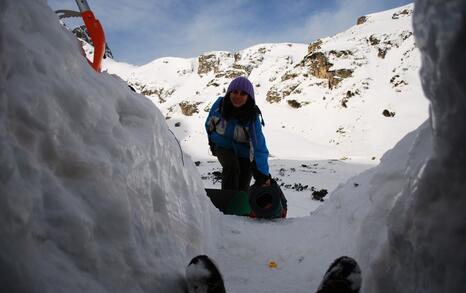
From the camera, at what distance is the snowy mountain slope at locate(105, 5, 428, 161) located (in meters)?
24.7

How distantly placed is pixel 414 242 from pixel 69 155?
1656 millimetres

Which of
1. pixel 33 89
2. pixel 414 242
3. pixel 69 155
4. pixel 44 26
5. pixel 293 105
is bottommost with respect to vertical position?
pixel 414 242

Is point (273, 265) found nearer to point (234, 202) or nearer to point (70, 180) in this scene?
point (234, 202)

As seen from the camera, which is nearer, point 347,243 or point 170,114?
point 347,243

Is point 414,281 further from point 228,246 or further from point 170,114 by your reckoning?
point 170,114

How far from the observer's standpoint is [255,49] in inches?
2334

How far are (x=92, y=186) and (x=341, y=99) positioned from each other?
31027mm

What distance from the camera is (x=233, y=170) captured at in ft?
15.9

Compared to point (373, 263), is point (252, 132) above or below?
above

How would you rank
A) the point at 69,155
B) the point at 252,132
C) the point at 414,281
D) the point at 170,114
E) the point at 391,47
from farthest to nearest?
the point at 170,114, the point at 391,47, the point at 252,132, the point at 69,155, the point at 414,281

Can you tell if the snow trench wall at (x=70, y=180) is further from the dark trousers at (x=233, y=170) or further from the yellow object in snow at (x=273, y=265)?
the dark trousers at (x=233, y=170)

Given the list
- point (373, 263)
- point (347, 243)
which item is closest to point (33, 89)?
point (373, 263)

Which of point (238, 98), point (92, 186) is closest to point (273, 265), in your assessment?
point (92, 186)

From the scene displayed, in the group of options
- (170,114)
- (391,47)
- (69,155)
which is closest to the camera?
(69,155)
